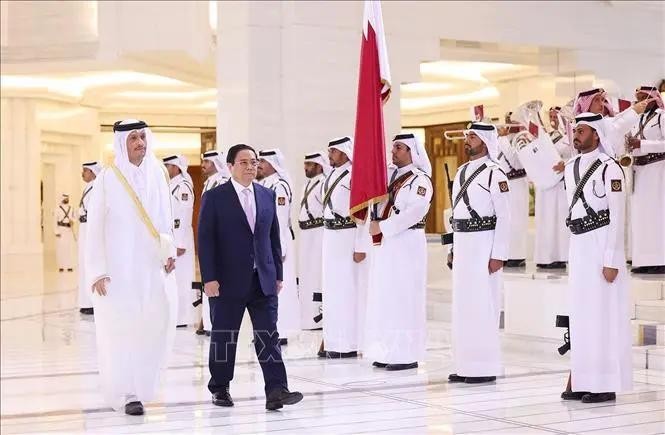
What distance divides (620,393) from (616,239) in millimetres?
1093

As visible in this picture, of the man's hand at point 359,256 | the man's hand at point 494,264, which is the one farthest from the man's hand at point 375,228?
the man's hand at point 494,264

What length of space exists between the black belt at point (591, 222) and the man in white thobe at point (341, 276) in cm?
266

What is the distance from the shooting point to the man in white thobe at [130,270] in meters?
6.74

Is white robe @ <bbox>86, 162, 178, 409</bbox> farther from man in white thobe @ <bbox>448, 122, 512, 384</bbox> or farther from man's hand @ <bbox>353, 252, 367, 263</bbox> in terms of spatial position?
man's hand @ <bbox>353, 252, 367, 263</bbox>

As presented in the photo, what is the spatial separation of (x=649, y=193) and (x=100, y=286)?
5.25m

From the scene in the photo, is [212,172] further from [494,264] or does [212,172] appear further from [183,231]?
[494,264]

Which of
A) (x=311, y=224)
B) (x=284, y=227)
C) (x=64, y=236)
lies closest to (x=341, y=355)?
(x=284, y=227)

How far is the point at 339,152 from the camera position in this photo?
946 centimetres

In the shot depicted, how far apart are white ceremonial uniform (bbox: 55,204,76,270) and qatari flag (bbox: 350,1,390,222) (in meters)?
14.6

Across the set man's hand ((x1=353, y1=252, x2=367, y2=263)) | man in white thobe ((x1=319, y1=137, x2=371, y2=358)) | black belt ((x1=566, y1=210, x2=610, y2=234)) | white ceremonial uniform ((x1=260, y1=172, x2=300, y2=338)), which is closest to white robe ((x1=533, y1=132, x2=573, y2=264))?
white ceremonial uniform ((x1=260, y1=172, x2=300, y2=338))

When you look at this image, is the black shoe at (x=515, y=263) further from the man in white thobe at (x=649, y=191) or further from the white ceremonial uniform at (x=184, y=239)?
the white ceremonial uniform at (x=184, y=239)

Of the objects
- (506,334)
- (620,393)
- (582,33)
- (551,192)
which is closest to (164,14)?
(582,33)

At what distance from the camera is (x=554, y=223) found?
37.8 ft

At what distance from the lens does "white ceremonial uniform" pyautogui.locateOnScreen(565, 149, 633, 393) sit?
6.76 m
